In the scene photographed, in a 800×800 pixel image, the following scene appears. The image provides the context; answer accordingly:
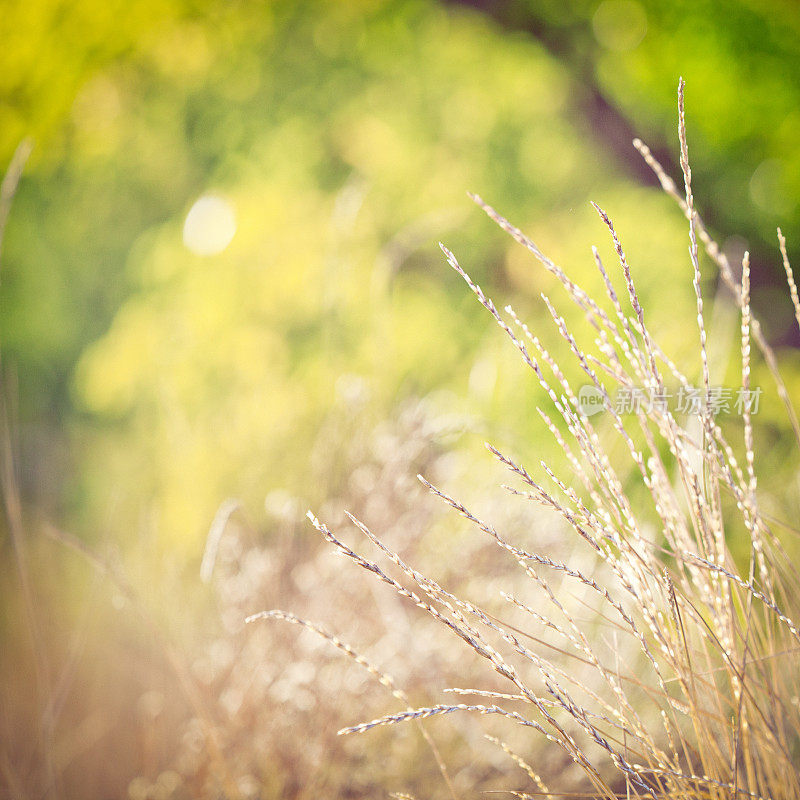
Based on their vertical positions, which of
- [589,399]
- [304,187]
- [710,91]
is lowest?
[589,399]

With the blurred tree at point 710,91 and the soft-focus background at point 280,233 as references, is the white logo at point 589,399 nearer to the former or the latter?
the soft-focus background at point 280,233

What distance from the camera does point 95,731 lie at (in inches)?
58.6

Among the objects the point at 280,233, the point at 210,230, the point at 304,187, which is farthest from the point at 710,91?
the point at 210,230

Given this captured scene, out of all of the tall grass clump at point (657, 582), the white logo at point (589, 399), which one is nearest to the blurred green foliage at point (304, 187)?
the white logo at point (589, 399)

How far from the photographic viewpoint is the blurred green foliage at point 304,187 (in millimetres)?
1894

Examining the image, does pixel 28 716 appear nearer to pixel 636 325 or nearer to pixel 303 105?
pixel 636 325

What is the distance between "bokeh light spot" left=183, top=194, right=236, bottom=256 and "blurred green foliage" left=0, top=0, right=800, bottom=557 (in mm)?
33

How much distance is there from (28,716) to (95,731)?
1.13 ft

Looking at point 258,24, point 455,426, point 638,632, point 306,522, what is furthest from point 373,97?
point 638,632

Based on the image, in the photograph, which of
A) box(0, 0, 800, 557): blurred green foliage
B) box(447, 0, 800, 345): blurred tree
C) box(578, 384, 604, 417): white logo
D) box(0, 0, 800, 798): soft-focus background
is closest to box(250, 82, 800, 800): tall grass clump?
box(578, 384, 604, 417): white logo

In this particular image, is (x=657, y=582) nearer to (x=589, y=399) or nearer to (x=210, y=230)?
(x=589, y=399)

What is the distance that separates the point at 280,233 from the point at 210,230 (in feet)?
0.81

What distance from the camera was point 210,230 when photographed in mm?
2061

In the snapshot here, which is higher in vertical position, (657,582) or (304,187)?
(304,187)
